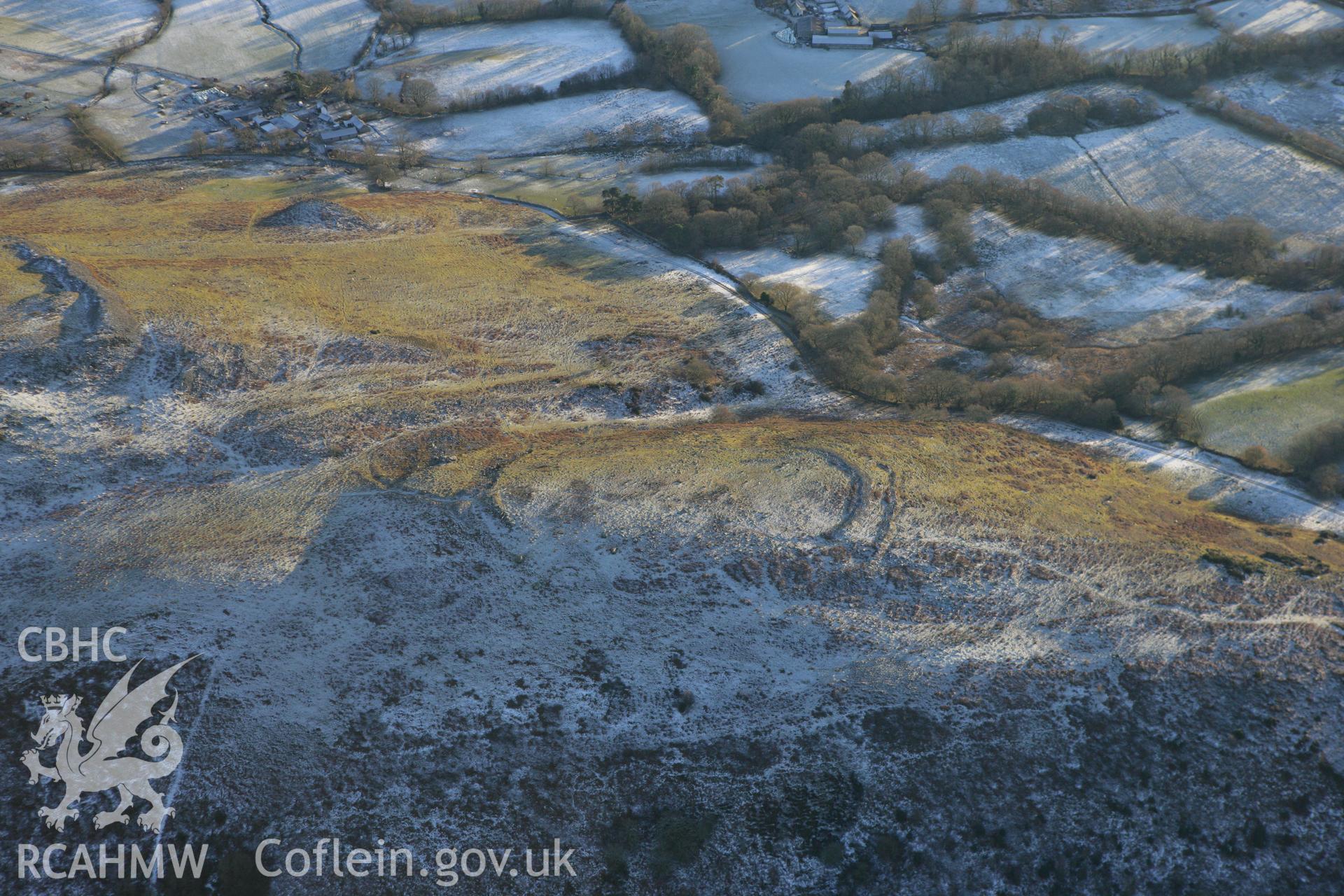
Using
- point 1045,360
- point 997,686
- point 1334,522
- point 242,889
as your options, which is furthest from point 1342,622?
point 242,889

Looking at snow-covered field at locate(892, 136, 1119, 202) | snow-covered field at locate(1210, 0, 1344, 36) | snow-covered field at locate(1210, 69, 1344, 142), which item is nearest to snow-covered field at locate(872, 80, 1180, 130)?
snow-covered field at locate(892, 136, 1119, 202)

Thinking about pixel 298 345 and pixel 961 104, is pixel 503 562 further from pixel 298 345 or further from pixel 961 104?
pixel 961 104

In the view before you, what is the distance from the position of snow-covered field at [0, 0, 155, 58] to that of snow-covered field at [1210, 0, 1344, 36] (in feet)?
324

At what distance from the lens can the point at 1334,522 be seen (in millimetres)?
39625

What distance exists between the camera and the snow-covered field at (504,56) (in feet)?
260

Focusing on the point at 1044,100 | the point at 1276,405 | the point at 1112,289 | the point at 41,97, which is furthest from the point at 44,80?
the point at 1276,405

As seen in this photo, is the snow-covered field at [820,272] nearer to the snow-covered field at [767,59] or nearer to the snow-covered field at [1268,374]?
the snow-covered field at [1268,374]

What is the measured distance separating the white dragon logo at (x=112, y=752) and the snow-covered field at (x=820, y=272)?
130 ft

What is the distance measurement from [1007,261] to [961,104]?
22.4m

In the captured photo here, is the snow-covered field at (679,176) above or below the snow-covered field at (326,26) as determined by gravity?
below

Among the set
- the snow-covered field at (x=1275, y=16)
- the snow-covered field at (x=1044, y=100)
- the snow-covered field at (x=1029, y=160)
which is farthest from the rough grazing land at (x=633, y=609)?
the snow-covered field at (x=1275, y=16)

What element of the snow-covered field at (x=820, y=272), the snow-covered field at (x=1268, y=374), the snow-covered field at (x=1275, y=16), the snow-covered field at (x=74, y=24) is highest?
the snow-covered field at (x=74, y=24)

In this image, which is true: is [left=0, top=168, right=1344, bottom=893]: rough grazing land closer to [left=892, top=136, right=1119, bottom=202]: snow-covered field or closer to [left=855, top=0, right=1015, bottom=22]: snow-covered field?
[left=892, top=136, right=1119, bottom=202]: snow-covered field

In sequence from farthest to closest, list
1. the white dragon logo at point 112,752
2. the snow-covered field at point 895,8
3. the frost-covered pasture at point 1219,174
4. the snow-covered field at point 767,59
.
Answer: the snow-covered field at point 895,8
the snow-covered field at point 767,59
the frost-covered pasture at point 1219,174
the white dragon logo at point 112,752
